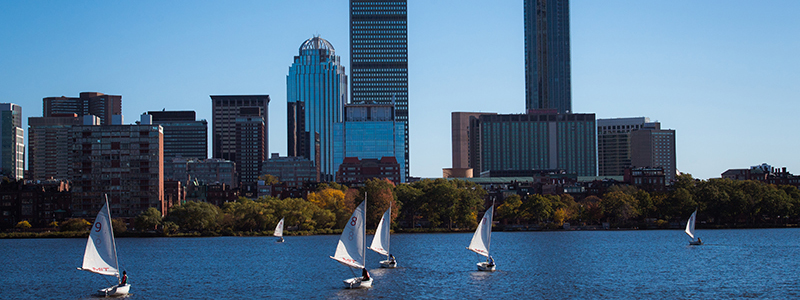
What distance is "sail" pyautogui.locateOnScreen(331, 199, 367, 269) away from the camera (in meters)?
82.0

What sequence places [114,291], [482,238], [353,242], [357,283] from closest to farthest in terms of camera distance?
[114,291]
[353,242]
[357,283]
[482,238]

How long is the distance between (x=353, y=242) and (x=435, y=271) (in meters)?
23.5

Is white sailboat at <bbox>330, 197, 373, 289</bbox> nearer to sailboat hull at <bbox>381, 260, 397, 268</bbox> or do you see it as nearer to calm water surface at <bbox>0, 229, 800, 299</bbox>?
calm water surface at <bbox>0, 229, 800, 299</bbox>

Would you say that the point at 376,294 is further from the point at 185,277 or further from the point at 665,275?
the point at 665,275

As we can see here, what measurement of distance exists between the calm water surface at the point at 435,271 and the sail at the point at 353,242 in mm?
3195

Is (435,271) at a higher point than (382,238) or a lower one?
lower

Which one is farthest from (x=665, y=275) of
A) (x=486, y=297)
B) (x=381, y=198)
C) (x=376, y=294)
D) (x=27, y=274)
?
(x=381, y=198)

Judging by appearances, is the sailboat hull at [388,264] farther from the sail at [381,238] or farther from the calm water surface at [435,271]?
the sail at [381,238]

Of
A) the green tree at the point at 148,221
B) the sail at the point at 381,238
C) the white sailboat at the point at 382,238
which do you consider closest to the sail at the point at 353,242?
the white sailboat at the point at 382,238

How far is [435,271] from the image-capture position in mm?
103625

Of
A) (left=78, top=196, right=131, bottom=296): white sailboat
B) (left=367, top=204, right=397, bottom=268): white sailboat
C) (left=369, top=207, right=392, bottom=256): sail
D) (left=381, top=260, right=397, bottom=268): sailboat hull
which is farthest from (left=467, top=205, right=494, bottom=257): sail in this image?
(left=78, top=196, right=131, bottom=296): white sailboat

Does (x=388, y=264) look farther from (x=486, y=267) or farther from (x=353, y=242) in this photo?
(x=353, y=242)

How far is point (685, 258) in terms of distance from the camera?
4823 inches

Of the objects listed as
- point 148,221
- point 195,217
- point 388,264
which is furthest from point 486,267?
point 148,221
